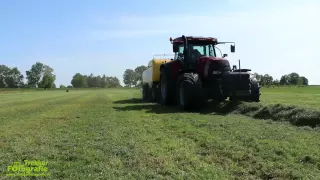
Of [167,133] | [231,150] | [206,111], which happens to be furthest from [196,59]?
[231,150]

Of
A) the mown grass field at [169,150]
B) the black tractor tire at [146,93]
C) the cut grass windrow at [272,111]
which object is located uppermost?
the black tractor tire at [146,93]

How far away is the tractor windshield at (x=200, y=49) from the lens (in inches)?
671

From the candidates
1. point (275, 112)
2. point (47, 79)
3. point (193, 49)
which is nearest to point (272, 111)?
point (275, 112)

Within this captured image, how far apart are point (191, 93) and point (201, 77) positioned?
147 centimetres

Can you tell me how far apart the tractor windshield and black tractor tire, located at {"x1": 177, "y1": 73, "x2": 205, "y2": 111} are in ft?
5.88

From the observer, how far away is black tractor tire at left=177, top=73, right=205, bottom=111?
48.6ft

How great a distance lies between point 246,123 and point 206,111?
4432 millimetres

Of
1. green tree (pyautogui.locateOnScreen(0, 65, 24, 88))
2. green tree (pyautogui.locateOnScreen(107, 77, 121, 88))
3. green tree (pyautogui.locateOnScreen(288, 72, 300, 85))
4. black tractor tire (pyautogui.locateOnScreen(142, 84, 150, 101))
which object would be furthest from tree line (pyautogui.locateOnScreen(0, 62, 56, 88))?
black tractor tire (pyautogui.locateOnScreen(142, 84, 150, 101))

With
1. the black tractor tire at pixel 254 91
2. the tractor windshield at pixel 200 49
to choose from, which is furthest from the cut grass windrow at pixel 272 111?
the tractor windshield at pixel 200 49

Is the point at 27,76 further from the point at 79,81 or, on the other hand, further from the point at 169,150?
the point at 169,150

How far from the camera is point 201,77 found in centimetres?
1598

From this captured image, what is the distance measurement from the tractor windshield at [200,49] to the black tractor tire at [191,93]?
179cm

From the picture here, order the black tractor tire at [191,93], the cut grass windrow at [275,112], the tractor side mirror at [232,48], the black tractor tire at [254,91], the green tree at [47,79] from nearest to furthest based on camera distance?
the cut grass windrow at [275,112], the black tractor tire at [191,93], the black tractor tire at [254,91], the tractor side mirror at [232,48], the green tree at [47,79]

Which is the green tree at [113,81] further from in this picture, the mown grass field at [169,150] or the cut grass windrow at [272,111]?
the mown grass field at [169,150]
